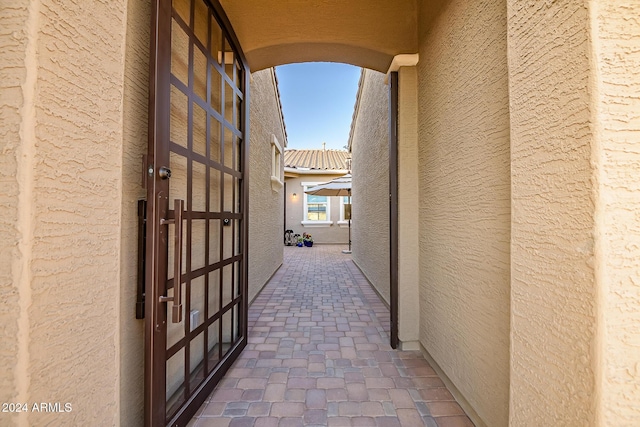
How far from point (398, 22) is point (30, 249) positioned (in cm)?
302

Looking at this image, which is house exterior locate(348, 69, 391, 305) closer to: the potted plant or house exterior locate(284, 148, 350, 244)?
the potted plant

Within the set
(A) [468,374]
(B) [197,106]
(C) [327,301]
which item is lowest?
(C) [327,301]

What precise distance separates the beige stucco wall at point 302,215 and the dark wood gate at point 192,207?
967 centimetres

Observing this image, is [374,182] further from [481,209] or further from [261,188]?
[481,209]

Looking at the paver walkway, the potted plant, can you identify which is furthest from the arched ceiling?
the potted plant

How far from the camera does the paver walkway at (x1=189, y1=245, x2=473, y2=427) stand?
162 centimetres

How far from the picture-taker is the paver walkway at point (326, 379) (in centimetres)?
162

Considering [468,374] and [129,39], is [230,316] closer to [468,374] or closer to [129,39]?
[468,374]

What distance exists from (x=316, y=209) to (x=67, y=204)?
37.7 feet

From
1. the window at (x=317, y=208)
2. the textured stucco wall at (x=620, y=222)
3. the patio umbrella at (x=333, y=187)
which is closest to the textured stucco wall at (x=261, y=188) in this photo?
Result: the patio umbrella at (x=333, y=187)

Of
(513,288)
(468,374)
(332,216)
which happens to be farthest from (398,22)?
(332,216)

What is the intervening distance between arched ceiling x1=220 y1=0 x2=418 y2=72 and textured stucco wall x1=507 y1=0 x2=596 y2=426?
1.62 m

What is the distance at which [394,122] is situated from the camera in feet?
8.35

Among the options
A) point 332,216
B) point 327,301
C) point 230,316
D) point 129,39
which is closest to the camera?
point 129,39
